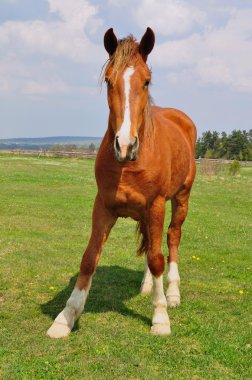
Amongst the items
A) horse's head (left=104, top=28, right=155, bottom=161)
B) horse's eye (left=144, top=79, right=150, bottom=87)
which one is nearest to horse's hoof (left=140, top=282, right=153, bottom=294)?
horse's head (left=104, top=28, right=155, bottom=161)

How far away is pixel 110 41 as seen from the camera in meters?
4.36

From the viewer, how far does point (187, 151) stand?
259 inches

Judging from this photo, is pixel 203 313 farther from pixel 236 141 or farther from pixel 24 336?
pixel 236 141

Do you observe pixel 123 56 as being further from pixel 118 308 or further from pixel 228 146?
pixel 228 146

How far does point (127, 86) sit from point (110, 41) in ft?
2.01

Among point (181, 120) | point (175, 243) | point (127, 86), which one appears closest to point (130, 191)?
point (127, 86)

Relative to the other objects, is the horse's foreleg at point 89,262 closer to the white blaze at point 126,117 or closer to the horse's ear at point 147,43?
the white blaze at point 126,117

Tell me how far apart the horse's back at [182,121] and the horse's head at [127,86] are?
2750 mm

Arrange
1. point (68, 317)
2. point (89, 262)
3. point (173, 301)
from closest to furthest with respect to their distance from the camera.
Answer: point (68, 317), point (89, 262), point (173, 301)

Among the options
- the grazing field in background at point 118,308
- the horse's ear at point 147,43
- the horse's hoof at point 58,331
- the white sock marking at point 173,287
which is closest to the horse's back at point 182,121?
the white sock marking at point 173,287

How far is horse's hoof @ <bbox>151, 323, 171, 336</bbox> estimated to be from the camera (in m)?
4.82

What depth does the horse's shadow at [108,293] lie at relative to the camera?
552cm

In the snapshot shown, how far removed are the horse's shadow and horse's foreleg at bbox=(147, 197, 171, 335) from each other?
29 centimetres

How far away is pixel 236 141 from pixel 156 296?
79282mm
